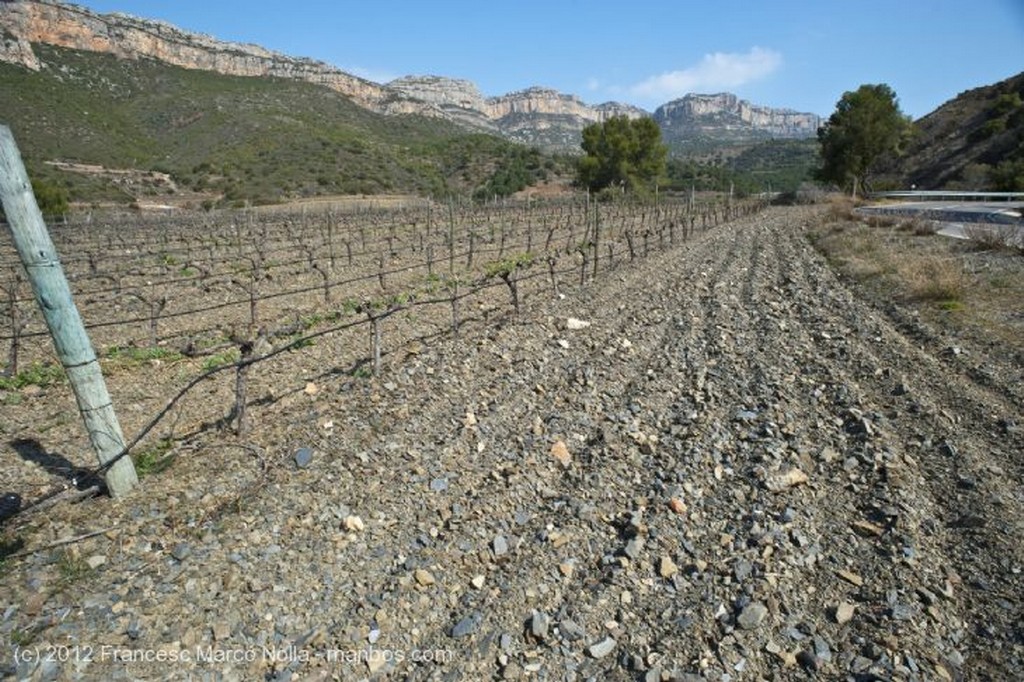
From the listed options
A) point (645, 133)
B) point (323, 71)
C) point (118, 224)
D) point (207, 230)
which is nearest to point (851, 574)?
point (207, 230)

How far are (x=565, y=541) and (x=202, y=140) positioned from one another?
85.4 m

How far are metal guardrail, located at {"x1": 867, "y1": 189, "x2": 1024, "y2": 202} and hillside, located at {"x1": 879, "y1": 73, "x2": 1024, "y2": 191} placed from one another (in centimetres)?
272

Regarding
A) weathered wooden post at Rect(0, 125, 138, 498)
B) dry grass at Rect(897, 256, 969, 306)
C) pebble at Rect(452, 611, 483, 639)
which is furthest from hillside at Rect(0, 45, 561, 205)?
pebble at Rect(452, 611, 483, 639)

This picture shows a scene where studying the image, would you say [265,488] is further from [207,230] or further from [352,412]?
[207,230]

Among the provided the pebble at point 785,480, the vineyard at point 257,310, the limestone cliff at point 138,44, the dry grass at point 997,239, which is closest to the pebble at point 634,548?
the pebble at point 785,480

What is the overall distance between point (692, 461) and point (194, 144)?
275 feet

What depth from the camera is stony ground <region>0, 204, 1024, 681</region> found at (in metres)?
3.18

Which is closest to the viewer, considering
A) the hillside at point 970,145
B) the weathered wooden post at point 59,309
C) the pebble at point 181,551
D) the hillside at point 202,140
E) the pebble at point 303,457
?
the weathered wooden post at point 59,309

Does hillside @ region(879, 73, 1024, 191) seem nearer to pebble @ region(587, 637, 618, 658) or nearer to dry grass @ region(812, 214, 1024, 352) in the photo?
dry grass @ region(812, 214, 1024, 352)

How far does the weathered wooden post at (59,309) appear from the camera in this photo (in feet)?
11.7

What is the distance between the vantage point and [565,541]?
421 centimetres

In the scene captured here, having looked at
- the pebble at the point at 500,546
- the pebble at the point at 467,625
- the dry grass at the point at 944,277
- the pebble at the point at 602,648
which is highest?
the dry grass at the point at 944,277

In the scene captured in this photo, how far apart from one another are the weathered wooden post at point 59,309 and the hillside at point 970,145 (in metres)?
50.1

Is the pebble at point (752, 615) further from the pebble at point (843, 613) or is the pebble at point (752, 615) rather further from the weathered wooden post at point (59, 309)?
the weathered wooden post at point (59, 309)
